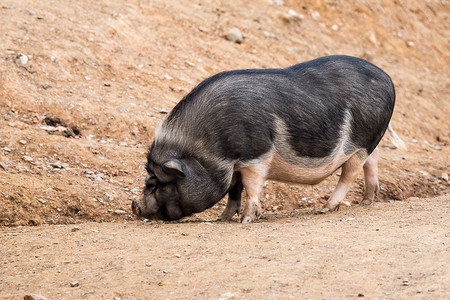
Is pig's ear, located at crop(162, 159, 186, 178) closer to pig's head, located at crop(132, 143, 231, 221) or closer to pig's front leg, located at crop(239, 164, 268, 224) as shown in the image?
pig's head, located at crop(132, 143, 231, 221)

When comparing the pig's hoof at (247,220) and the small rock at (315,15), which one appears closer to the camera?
the pig's hoof at (247,220)

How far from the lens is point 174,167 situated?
615 centimetres

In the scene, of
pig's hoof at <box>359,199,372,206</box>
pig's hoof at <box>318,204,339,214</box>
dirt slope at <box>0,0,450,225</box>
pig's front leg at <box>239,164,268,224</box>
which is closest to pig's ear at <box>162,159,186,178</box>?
pig's front leg at <box>239,164,268,224</box>

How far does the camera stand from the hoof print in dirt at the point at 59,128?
8031mm

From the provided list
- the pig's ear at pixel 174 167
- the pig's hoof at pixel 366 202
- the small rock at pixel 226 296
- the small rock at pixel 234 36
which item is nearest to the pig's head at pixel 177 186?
the pig's ear at pixel 174 167

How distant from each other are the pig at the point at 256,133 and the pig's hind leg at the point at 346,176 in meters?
0.07

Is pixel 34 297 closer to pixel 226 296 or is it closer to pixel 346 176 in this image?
pixel 226 296

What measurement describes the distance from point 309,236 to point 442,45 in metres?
11.1

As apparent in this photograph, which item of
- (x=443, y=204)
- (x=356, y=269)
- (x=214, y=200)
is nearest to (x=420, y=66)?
(x=443, y=204)

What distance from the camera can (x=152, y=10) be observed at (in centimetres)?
1162

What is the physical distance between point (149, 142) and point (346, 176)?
2.70 meters

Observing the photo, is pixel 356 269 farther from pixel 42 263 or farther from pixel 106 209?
pixel 106 209

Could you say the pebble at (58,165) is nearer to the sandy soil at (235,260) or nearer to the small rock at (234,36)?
the sandy soil at (235,260)

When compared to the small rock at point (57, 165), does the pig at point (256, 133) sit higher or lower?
higher
